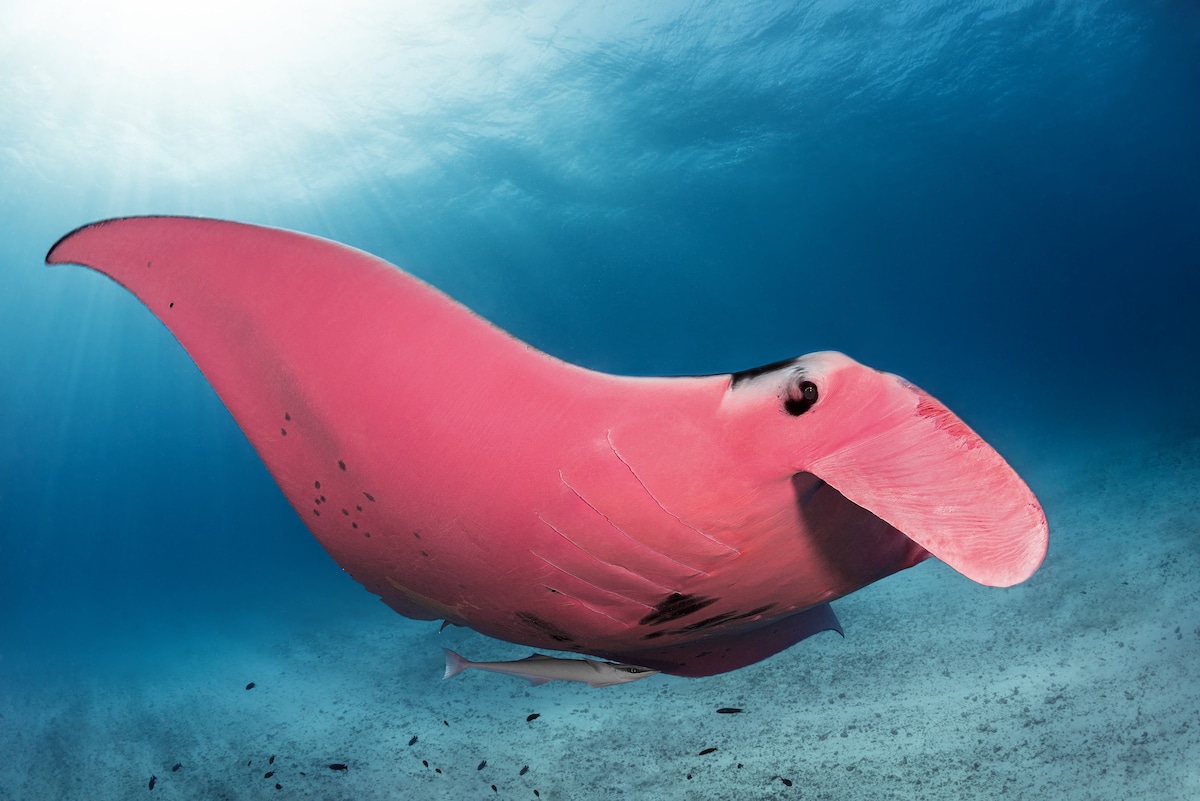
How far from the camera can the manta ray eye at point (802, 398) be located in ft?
3.61

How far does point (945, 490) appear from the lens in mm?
1019

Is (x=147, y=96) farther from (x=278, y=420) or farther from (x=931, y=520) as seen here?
(x=931, y=520)

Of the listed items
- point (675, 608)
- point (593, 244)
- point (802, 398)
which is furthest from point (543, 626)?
point (593, 244)

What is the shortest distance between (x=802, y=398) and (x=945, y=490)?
307 millimetres

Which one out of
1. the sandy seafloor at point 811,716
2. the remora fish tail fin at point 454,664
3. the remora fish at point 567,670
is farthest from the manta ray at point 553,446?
the sandy seafloor at point 811,716

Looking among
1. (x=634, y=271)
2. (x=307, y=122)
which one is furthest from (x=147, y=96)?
(x=634, y=271)

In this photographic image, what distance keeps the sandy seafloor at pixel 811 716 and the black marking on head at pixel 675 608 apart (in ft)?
8.07

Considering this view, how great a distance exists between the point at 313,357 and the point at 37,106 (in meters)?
17.6

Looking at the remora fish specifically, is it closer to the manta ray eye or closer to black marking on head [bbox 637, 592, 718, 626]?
black marking on head [bbox 637, 592, 718, 626]

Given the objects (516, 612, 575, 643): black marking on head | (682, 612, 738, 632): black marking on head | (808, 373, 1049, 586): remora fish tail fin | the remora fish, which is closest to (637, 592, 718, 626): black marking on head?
(682, 612, 738, 632): black marking on head

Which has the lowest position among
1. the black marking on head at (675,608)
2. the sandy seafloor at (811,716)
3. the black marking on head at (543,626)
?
the sandy seafloor at (811,716)

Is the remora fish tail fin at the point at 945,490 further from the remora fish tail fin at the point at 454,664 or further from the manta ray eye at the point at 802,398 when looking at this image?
the remora fish tail fin at the point at 454,664

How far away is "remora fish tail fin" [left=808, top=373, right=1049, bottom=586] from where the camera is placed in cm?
99

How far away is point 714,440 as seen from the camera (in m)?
1.19
